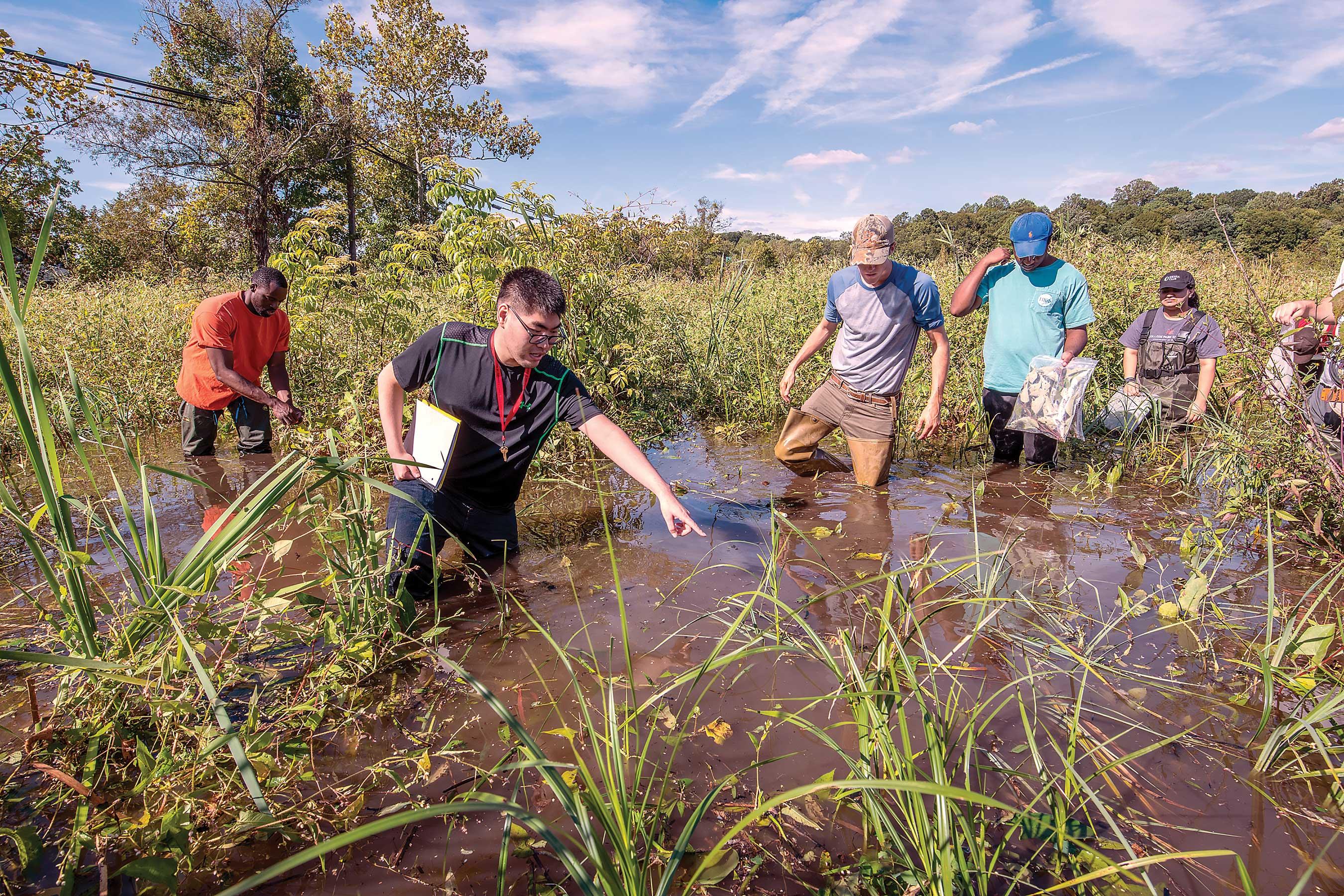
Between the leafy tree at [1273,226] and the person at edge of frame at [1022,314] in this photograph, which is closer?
the person at edge of frame at [1022,314]

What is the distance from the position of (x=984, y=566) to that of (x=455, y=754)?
2724 mm

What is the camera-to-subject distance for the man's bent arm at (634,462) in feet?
8.36

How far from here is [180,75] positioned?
23.2 m

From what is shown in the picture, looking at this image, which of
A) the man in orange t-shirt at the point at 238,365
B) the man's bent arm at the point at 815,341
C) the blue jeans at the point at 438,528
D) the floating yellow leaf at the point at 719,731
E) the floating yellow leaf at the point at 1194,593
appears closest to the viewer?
the floating yellow leaf at the point at 719,731

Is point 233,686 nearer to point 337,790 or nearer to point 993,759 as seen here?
point 337,790

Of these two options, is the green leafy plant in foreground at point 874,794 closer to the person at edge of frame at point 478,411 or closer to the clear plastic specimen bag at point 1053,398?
the person at edge of frame at point 478,411

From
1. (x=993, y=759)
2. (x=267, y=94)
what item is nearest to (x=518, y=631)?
(x=993, y=759)

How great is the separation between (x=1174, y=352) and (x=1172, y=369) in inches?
5.8

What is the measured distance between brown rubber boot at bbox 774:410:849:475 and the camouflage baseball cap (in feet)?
3.92

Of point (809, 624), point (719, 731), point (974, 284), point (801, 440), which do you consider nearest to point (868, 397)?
point (801, 440)

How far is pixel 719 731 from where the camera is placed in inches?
89.8

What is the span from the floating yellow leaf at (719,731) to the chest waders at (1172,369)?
470 centimetres

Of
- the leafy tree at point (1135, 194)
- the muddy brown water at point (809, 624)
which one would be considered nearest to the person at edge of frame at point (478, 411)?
the muddy brown water at point (809, 624)

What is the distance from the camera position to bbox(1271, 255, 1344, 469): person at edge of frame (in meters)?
2.89
